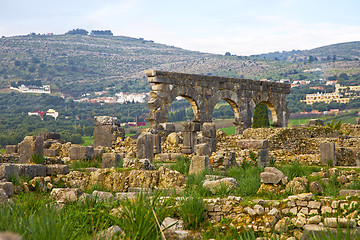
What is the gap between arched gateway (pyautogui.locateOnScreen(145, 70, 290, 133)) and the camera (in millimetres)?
24906

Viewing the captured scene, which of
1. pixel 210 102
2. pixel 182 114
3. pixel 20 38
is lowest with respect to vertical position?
pixel 182 114

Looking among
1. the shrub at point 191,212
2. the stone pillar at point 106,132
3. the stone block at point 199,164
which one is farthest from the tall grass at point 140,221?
the stone pillar at point 106,132

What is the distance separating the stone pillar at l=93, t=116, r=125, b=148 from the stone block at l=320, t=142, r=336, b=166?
9.12 meters

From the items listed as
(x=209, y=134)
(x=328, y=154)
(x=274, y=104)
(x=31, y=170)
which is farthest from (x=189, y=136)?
(x=274, y=104)

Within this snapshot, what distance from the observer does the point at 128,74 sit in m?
160

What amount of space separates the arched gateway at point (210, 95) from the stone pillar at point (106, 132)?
7.20 feet

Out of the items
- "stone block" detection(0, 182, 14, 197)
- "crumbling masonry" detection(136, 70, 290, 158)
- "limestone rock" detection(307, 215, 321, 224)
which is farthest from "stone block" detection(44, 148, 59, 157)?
"limestone rock" detection(307, 215, 321, 224)

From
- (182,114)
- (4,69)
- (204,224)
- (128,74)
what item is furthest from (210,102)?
(128,74)

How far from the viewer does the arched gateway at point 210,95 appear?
24.9 m

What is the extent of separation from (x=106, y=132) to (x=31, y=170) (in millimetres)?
9841

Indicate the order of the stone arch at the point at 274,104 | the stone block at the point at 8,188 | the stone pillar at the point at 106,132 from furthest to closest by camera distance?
the stone arch at the point at 274,104 → the stone pillar at the point at 106,132 → the stone block at the point at 8,188

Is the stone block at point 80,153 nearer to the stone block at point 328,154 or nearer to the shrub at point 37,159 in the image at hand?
the shrub at point 37,159

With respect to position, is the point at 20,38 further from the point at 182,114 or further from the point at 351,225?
the point at 351,225

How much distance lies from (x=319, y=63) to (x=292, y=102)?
60.4 m
